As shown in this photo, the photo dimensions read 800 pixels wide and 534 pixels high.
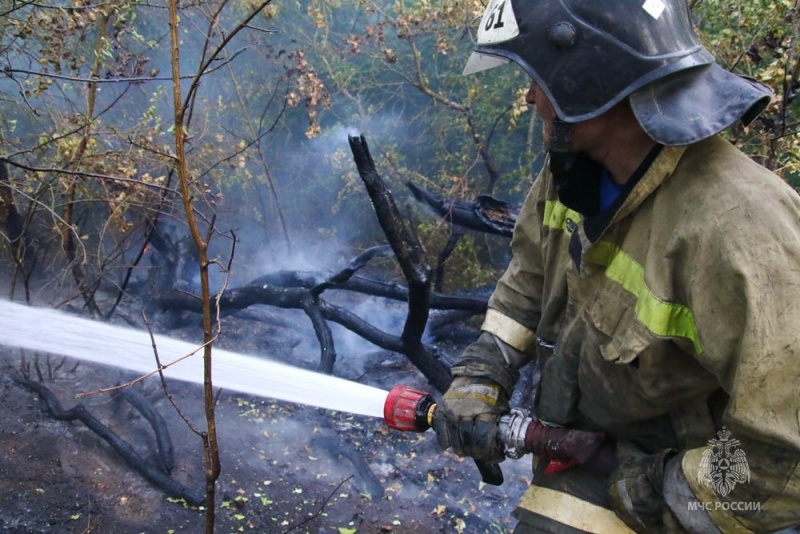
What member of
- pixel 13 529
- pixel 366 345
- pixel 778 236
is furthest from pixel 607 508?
pixel 366 345

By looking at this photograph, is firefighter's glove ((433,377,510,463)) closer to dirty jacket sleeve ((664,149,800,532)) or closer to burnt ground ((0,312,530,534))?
dirty jacket sleeve ((664,149,800,532))

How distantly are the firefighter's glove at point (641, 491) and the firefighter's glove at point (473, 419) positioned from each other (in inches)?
19.2

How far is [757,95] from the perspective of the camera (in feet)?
5.24

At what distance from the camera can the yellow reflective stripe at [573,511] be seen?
1928mm

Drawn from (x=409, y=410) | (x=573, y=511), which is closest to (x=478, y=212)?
(x=409, y=410)

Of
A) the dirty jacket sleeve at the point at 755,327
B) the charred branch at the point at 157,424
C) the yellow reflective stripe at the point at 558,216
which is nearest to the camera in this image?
the dirty jacket sleeve at the point at 755,327

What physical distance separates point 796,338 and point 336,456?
372 cm

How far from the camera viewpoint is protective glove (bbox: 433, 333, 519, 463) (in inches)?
88.6

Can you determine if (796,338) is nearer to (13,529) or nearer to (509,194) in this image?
(13,529)

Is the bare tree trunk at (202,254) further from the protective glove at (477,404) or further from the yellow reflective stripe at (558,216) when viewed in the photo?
the yellow reflective stripe at (558,216)

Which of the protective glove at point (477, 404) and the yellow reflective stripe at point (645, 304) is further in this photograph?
the protective glove at point (477, 404)

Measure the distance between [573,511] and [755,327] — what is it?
1020mm

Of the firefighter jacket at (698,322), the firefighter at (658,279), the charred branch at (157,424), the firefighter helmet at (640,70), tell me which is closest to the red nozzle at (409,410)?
the firefighter at (658,279)

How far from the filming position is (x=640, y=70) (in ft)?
5.43
